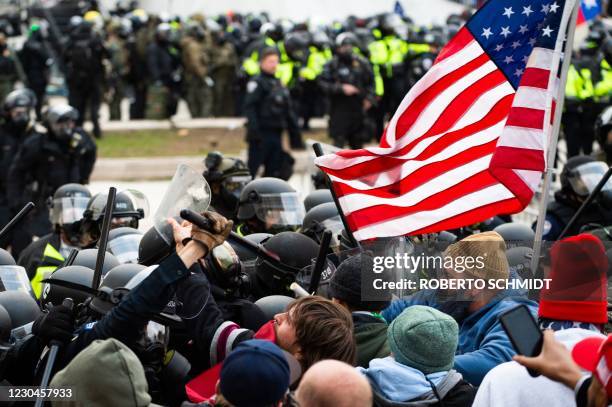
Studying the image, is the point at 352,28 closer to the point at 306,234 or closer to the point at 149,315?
the point at 306,234

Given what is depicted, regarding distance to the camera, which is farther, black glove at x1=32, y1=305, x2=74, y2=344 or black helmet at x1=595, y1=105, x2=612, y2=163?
black helmet at x1=595, y1=105, x2=612, y2=163

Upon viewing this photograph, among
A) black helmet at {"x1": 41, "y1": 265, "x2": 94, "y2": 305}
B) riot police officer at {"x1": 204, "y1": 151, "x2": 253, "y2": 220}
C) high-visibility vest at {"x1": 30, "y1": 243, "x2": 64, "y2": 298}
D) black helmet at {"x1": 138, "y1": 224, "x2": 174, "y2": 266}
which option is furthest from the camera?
riot police officer at {"x1": 204, "y1": 151, "x2": 253, "y2": 220}

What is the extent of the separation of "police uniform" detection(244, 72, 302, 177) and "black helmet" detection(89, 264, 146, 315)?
953cm

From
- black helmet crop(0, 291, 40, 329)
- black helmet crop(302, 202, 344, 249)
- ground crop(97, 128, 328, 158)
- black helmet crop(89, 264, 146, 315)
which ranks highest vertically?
black helmet crop(89, 264, 146, 315)

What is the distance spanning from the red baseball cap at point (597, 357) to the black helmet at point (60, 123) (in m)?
8.13

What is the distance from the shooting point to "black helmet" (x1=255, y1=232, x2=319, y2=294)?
619 centimetres

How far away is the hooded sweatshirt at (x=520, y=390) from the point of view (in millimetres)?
4012

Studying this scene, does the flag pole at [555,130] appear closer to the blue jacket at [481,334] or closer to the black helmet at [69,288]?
the blue jacket at [481,334]

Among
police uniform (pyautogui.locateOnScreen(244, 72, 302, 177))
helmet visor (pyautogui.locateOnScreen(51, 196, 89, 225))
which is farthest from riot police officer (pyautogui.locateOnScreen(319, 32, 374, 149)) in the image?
helmet visor (pyautogui.locateOnScreen(51, 196, 89, 225))

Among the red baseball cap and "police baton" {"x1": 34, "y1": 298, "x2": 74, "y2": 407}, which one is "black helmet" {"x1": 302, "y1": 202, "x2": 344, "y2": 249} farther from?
the red baseball cap

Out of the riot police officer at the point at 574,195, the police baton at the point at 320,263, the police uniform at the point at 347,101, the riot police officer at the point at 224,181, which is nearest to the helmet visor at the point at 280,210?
the riot police officer at the point at 224,181

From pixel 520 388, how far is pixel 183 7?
31.3m

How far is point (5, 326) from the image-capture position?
16.7 feet

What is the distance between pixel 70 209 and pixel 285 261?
8.57 feet
